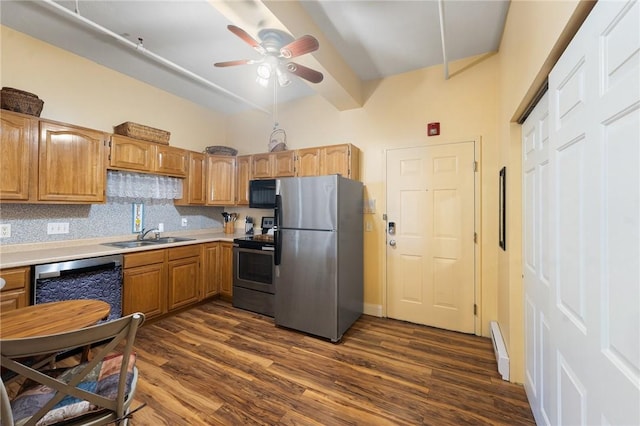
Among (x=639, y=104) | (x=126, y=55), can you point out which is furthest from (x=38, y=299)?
(x=639, y=104)

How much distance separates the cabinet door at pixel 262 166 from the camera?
12.0 feet

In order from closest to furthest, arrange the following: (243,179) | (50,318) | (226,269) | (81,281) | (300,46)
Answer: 1. (50,318)
2. (300,46)
3. (81,281)
4. (226,269)
5. (243,179)

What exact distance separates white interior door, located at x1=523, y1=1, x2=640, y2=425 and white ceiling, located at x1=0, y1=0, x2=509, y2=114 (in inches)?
59.4

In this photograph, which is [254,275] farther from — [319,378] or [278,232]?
[319,378]

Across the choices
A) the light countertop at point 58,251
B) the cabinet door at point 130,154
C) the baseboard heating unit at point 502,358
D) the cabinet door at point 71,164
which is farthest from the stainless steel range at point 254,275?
the baseboard heating unit at point 502,358

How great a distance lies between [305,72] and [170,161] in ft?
7.67

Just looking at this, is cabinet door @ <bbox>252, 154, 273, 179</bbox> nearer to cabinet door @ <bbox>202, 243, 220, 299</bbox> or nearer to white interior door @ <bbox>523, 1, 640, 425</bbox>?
cabinet door @ <bbox>202, 243, 220, 299</bbox>

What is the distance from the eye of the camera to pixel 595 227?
0.83m

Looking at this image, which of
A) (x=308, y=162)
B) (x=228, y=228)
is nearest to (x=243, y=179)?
(x=228, y=228)

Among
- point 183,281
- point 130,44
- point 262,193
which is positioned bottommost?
point 183,281

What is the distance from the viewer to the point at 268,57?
2021mm

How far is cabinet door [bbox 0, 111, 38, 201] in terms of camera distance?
6.88 ft

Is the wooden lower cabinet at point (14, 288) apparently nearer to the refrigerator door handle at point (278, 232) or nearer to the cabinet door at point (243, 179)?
the refrigerator door handle at point (278, 232)

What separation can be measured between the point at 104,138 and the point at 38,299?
1.67 m
